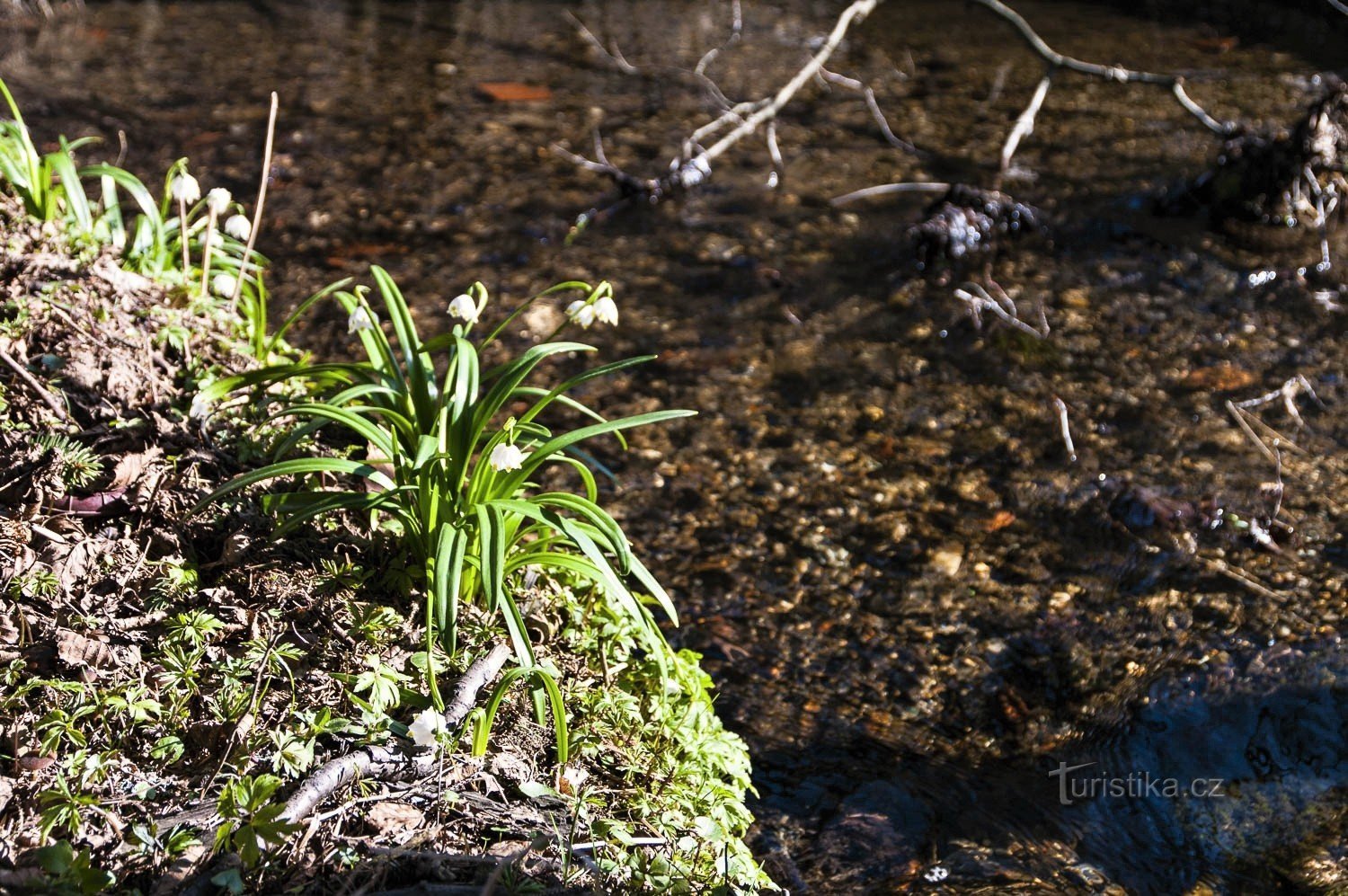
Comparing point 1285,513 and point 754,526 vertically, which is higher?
point 1285,513

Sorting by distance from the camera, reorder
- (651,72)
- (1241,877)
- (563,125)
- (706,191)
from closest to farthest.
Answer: (1241,877) → (706,191) → (563,125) → (651,72)

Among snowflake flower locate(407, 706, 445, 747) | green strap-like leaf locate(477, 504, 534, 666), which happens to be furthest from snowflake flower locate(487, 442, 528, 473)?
snowflake flower locate(407, 706, 445, 747)

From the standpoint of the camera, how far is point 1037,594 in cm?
378

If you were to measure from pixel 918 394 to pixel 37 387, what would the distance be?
11.4ft

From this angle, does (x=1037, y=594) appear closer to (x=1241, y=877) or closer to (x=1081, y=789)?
(x=1081, y=789)

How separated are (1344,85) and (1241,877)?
5.19 meters

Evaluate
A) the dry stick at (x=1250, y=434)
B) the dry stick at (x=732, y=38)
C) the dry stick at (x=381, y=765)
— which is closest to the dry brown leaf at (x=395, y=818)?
the dry stick at (x=381, y=765)

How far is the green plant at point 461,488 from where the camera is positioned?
2.60 meters

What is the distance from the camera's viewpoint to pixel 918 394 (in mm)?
4875

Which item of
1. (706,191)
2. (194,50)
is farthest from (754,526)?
(194,50)

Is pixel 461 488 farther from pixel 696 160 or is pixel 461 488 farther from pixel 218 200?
pixel 696 160

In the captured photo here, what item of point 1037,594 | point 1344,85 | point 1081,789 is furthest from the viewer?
point 1344,85

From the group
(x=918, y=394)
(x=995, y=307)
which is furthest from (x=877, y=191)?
(x=918, y=394)

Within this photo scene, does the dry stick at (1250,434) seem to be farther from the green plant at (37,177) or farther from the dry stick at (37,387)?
the green plant at (37,177)
